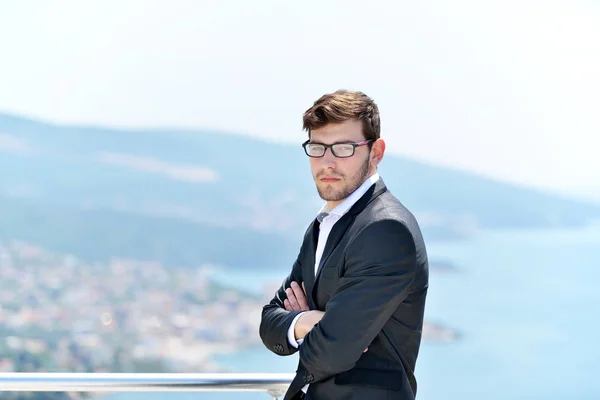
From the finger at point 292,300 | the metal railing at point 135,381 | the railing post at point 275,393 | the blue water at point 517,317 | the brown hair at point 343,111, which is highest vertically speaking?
the brown hair at point 343,111

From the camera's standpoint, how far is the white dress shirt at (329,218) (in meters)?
1.58

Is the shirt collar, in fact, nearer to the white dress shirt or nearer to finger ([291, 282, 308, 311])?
the white dress shirt

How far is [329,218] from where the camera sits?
1.62 metres

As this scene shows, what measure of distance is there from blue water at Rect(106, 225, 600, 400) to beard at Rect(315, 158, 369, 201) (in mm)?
6286

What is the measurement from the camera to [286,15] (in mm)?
7617

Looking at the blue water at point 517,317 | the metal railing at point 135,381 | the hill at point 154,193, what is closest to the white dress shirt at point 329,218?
the metal railing at point 135,381

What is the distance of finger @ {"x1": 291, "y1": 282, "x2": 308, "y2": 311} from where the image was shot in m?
1.67

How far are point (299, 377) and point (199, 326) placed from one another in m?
7.65

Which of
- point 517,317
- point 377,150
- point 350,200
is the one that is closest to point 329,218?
point 350,200

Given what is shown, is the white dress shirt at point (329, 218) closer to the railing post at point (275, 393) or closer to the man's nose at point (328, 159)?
the man's nose at point (328, 159)

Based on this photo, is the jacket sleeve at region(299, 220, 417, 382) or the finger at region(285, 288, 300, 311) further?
the finger at region(285, 288, 300, 311)

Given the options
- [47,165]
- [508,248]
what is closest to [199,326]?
[47,165]

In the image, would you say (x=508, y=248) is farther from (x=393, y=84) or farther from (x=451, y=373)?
(x=393, y=84)

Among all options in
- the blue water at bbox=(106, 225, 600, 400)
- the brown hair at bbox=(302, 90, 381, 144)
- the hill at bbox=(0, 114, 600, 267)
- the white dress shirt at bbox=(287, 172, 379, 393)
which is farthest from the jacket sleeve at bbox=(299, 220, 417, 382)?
the hill at bbox=(0, 114, 600, 267)
